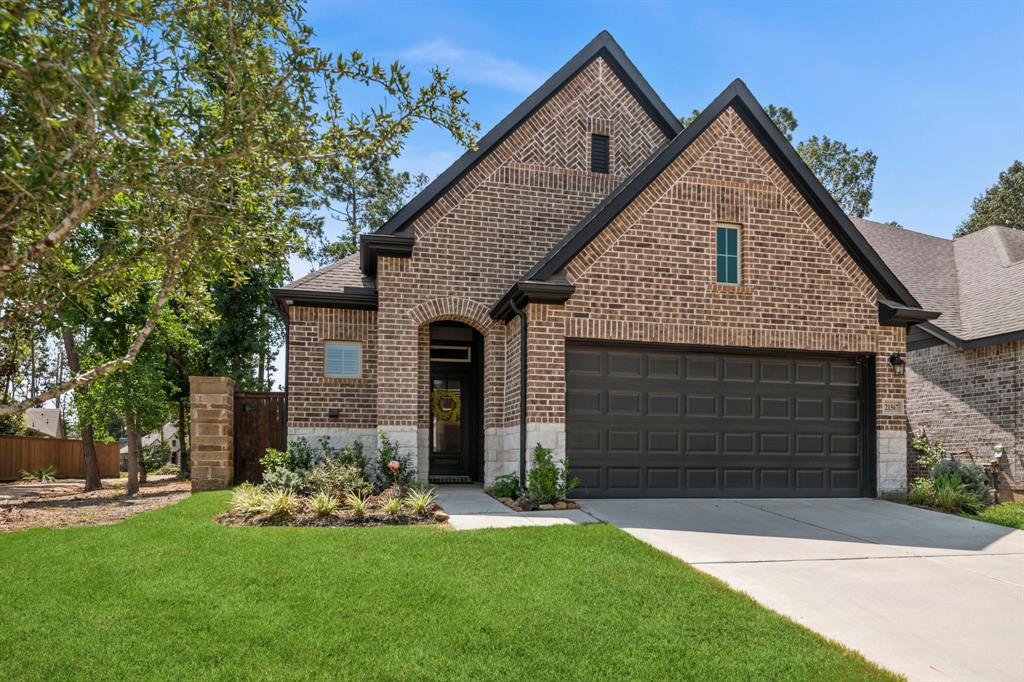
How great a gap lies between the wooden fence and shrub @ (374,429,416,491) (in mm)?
17564

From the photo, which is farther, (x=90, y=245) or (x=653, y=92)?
(x=653, y=92)

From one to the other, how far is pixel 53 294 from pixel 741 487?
1069 centimetres

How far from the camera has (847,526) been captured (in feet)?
33.3

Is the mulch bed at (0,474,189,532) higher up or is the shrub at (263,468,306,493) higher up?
the shrub at (263,468,306,493)

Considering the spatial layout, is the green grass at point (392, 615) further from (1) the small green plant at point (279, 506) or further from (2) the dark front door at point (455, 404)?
(2) the dark front door at point (455, 404)

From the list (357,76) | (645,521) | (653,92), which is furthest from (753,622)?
(653,92)

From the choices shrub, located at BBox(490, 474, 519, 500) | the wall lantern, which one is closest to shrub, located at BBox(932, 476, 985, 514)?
the wall lantern

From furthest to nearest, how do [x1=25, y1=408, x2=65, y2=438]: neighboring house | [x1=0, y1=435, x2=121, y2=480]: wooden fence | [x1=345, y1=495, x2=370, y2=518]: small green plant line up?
[x1=25, y1=408, x2=65, y2=438]: neighboring house, [x1=0, y1=435, x2=121, y2=480]: wooden fence, [x1=345, y1=495, x2=370, y2=518]: small green plant

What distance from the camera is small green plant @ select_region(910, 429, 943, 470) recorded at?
1578 cm

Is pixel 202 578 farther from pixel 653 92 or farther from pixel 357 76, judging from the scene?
pixel 653 92

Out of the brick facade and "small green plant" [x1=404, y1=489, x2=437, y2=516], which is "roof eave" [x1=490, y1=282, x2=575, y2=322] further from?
"small green plant" [x1=404, y1=489, x2=437, y2=516]

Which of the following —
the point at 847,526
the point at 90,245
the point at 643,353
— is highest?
the point at 90,245

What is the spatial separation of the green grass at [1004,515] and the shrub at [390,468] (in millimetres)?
9390

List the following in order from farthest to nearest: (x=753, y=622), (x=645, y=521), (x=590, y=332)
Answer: (x=590, y=332) < (x=645, y=521) < (x=753, y=622)
